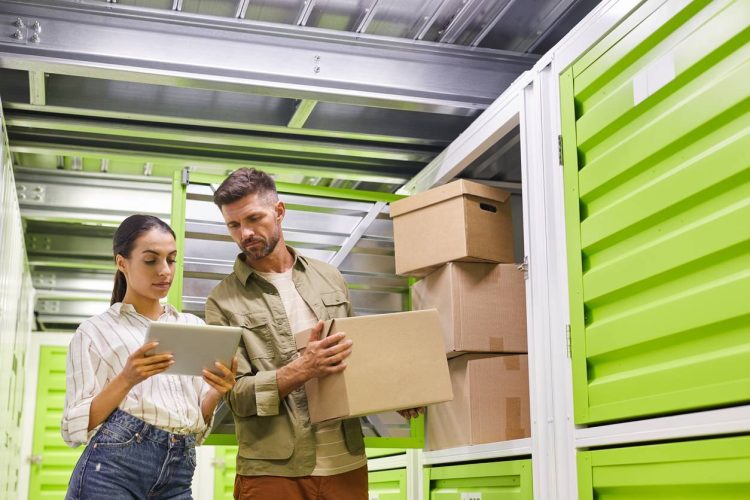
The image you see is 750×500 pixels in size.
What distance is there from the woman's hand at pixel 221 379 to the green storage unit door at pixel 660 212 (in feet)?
3.55

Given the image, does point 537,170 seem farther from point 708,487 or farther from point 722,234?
point 708,487

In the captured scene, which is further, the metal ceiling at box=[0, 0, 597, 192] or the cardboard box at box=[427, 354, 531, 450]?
the cardboard box at box=[427, 354, 531, 450]

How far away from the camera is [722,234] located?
2.10 metres

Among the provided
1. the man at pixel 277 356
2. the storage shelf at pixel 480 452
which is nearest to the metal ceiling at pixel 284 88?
the man at pixel 277 356

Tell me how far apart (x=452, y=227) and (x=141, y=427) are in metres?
1.62

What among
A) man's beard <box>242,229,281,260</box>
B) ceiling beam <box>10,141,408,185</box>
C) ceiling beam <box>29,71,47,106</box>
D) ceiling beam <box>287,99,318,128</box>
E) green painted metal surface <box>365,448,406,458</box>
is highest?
ceiling beam <box>10,141,408,185</box>

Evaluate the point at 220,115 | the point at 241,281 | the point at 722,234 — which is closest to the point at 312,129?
the point at 220,115

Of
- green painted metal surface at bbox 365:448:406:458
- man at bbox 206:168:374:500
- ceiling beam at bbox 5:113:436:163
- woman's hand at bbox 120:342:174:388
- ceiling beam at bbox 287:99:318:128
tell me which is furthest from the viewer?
green painted metal surface at bbox 365:448:406:458

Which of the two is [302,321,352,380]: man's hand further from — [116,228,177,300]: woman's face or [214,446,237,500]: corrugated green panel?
[214,446,237,500]: corrugated green panel

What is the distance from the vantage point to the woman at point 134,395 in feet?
8.05

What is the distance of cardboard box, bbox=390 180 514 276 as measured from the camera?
3.60 m

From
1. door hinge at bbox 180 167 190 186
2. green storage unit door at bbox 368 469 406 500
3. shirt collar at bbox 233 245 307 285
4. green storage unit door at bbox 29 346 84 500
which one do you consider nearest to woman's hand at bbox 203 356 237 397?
shirt collar at bbox 233 245 307 285

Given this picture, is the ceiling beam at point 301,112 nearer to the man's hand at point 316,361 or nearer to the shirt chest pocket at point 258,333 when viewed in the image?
the shirt chest pocket at point 258,333

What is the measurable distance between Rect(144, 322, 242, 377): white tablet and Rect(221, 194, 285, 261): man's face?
619 millimetres
